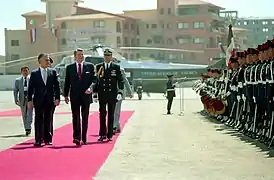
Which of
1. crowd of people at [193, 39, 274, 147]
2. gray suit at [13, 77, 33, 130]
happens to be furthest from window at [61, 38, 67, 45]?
gray suit at [13, 77, 33, 130]

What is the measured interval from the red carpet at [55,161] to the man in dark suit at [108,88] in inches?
19.2

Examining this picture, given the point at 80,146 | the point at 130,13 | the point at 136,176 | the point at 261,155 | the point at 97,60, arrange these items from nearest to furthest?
the point at 136,176
the point at 261,155
the point at 80,146
the point at 97,60
the point at 130,13

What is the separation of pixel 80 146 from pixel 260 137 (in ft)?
12.1

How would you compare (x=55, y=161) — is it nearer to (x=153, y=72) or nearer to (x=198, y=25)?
(x=153, y=72)

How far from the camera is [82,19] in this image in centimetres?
10106

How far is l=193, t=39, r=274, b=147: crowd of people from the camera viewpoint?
11.9 meters

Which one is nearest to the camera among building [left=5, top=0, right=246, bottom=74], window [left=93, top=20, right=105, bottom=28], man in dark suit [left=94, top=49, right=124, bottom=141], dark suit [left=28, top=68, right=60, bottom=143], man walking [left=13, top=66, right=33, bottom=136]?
dark suit [left=28, top=68, right=60, bottom=143]

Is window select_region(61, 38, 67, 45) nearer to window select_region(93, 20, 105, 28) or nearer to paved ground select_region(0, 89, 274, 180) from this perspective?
window select_region(93, 20, 105, 28)

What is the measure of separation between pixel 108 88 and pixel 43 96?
1.47m

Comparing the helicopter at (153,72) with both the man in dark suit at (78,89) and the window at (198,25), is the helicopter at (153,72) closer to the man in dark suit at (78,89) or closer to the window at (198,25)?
the man in dark suit at (78,89)

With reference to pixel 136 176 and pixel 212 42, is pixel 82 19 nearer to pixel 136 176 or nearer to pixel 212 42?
pixel 212 42

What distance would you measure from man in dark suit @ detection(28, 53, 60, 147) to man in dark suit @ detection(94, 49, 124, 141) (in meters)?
1.02

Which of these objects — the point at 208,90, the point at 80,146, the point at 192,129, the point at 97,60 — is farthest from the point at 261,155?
the point at 97,60

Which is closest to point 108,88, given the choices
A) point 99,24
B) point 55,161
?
point 55,161
